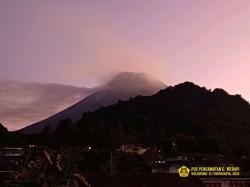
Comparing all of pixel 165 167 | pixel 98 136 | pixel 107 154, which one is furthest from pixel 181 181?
pixel 98 136

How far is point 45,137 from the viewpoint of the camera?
15088 cm

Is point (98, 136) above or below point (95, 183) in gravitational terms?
above

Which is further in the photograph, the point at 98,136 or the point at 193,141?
the point at 193,141

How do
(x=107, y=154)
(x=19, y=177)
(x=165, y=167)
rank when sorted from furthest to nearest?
(x=107, y=154) → (x=165, y=167) → (x=19, y=177)

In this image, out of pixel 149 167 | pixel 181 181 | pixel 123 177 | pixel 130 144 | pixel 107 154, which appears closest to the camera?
pixel 123 177

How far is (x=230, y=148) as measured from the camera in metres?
165

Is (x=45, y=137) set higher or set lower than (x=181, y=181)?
higher

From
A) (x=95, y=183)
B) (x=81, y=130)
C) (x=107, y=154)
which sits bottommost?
(x=95, y=183)

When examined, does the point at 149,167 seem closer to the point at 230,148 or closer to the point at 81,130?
the point at 81,130

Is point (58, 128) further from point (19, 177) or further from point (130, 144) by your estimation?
point (19, 177)

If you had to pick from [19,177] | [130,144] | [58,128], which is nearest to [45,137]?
[58,128]

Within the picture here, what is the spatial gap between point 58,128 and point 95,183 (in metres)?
110

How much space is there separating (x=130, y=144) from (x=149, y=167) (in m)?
55.4

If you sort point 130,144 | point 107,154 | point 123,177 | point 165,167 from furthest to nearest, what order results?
point 130,144, point 107,154, point 165,167, point 123,177
